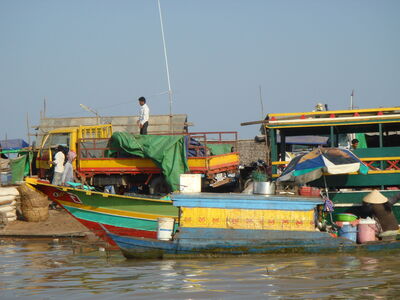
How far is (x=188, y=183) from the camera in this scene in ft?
37.2

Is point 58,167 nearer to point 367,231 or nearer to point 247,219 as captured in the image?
point 247,219

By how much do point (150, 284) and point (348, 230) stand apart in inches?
162

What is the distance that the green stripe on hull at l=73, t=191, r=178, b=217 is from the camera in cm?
1301

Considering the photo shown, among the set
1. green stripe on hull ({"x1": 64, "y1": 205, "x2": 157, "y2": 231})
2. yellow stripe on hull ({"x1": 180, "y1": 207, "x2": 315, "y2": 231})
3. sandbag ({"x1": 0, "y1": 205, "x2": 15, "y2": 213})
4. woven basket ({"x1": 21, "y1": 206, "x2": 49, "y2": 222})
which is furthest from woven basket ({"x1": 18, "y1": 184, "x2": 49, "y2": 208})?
yellow stripe on hull ({"x1": 180, "y1": 207, "x2": 315, "y2": 231})

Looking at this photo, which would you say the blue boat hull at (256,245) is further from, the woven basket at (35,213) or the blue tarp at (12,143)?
the blue tarp at (12,143)

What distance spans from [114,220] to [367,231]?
5.37 meters

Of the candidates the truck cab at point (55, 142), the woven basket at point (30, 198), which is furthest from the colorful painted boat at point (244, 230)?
the truck cab at point (55, 142)

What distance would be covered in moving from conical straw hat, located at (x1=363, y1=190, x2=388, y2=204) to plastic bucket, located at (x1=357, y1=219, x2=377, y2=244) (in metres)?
0.37

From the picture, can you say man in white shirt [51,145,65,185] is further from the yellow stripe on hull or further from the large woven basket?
the yellow stripe on hull

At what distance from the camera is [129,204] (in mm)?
13156

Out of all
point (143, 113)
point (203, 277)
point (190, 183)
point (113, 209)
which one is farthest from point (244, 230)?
point (143, 113)

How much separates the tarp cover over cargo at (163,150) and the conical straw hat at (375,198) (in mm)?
4619

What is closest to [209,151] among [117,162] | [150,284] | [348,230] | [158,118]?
[117,162]

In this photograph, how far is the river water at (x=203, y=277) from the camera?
8125mm
